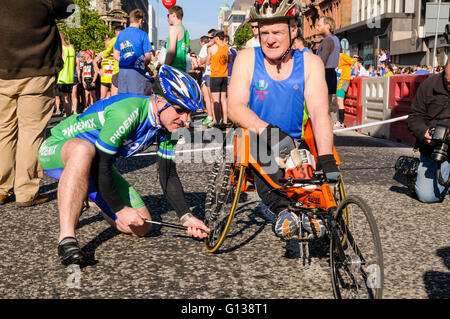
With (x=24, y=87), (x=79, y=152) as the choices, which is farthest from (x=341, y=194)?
(x=24, y=87)

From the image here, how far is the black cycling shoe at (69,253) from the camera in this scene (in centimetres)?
352

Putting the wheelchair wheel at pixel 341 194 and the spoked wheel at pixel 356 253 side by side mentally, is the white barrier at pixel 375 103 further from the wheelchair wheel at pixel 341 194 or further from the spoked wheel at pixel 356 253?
the spoked wheel at pixel 356 253

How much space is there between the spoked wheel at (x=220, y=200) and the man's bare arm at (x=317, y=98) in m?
0.59

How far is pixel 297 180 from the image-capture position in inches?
125

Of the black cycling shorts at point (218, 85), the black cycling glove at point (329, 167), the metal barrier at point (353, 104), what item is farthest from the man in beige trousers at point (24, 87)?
the metal barrier at point (353, 104)

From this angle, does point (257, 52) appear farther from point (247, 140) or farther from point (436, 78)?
point (436, 78)

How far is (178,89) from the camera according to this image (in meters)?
3.51

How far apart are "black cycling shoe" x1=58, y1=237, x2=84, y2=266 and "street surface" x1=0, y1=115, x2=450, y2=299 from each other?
0.27 ft

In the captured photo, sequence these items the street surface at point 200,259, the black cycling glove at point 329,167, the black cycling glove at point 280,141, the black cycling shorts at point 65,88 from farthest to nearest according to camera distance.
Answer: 1. the black cycling shorts at point 65,88
2. the black cycling glove at point 280,141
3. the street surface at point 200,259
4. the black cycling glove at point 329,167

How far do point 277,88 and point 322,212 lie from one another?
1077 mm

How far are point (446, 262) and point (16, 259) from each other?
9.93ft

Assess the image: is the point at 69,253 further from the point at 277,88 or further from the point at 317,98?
the point at 317,98

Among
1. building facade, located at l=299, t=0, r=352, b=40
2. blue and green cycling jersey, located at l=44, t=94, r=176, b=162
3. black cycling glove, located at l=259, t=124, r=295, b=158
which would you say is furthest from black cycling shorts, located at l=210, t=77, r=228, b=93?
building facade, located at l=299, t=0, r=352, b=40

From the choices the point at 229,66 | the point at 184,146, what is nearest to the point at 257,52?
the point at 184,146
